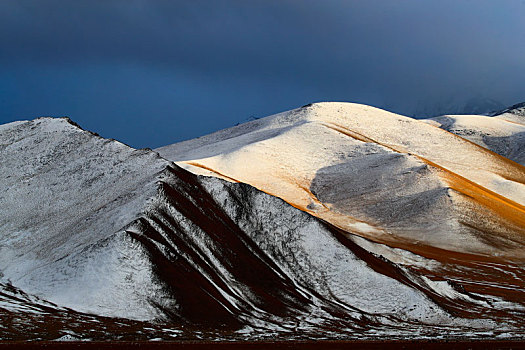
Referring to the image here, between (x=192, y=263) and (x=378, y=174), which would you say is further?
(x=378, y=174)

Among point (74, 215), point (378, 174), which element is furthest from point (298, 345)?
point (378, 174)

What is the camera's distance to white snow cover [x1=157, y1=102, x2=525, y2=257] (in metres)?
90.7

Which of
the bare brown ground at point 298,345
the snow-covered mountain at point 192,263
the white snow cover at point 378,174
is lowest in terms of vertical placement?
the bare brown ground at point 298,345

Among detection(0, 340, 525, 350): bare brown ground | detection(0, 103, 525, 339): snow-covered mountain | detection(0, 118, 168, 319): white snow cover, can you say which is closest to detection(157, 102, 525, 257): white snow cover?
detection(0, 103, 525, 339): snow-covered mountain

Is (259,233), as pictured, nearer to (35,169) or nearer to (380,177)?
(35,169)

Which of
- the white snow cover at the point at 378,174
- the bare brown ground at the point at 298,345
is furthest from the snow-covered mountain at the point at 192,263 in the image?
the white snow cover at the point at 378,174

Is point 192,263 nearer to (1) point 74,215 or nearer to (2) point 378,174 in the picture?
(1) point 74,215

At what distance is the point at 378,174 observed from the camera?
376 feet

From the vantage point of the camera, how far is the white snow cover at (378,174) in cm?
9069

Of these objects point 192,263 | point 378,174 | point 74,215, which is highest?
point 378,174

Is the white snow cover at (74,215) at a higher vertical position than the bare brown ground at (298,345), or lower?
higher

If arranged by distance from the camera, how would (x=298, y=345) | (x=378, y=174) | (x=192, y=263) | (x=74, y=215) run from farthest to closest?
(x=378, y=174), (x=74, y=215), (x=192, y=263), (x=298, y=345)

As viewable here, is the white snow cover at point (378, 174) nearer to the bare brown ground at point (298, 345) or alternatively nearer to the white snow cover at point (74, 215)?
the white snow cover at point (74, 215)

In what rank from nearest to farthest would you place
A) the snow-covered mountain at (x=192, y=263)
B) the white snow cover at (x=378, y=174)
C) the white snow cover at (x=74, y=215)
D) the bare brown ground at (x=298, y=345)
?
the bare brown ground at (x=298, y=345) < the snow-covered mountain at (x=192, y=263) < the white snow cover at (x=74, y=215) < the white snow cover at (x=378, y=174)
